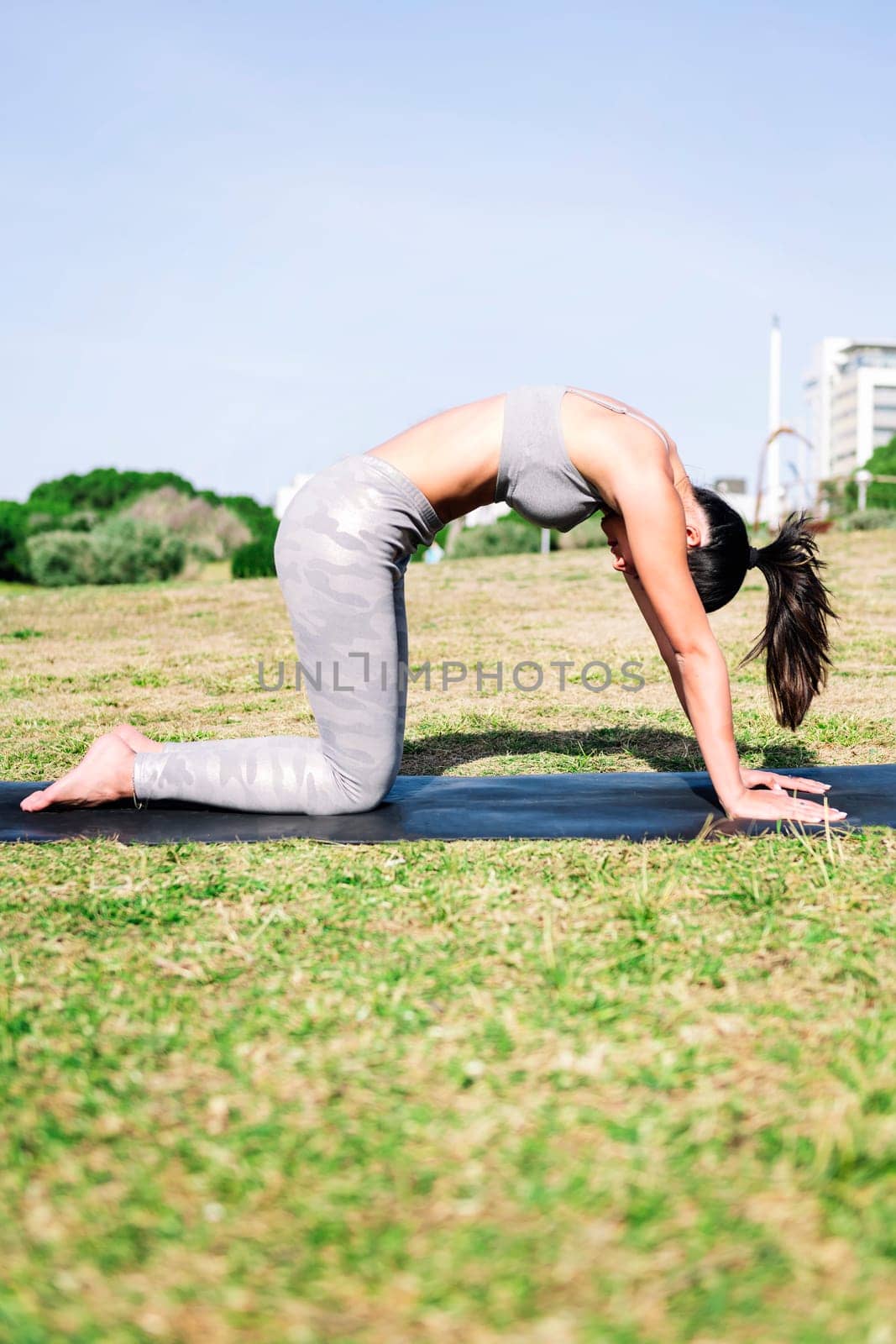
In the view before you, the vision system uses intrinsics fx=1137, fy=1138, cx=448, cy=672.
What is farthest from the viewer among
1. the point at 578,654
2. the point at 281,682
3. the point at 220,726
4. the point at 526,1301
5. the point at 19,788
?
the point at 578,654

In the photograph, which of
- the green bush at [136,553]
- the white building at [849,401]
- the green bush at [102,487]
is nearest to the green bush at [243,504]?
the green bush at [102,487]

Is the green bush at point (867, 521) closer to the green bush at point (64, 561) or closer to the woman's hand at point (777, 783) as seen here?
the green bush at point (64, 561)

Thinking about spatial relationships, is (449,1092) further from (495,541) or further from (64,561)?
(64,561)

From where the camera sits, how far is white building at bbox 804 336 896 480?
8694 centimetres

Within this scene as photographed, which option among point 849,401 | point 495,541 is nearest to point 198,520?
point 495,541

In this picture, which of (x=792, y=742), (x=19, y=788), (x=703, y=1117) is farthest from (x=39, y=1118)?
(x=792, y=742)

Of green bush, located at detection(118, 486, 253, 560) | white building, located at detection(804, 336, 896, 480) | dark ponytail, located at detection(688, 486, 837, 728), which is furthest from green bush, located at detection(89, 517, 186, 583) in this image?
Answer: white building, located at detection(804, 336, 896, 480)

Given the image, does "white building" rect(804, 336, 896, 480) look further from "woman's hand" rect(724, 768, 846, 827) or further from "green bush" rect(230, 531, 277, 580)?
"woman's hand" rect(724, 768, 846, 827)

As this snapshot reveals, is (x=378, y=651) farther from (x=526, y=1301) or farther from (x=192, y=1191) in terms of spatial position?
(x=526, y=1301)

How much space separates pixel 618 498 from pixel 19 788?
2190 millimetres

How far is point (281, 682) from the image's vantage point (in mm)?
6793

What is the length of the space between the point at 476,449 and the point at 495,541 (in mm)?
15487

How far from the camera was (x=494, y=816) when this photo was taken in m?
3.27

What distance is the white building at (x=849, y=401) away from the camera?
3423 inches
